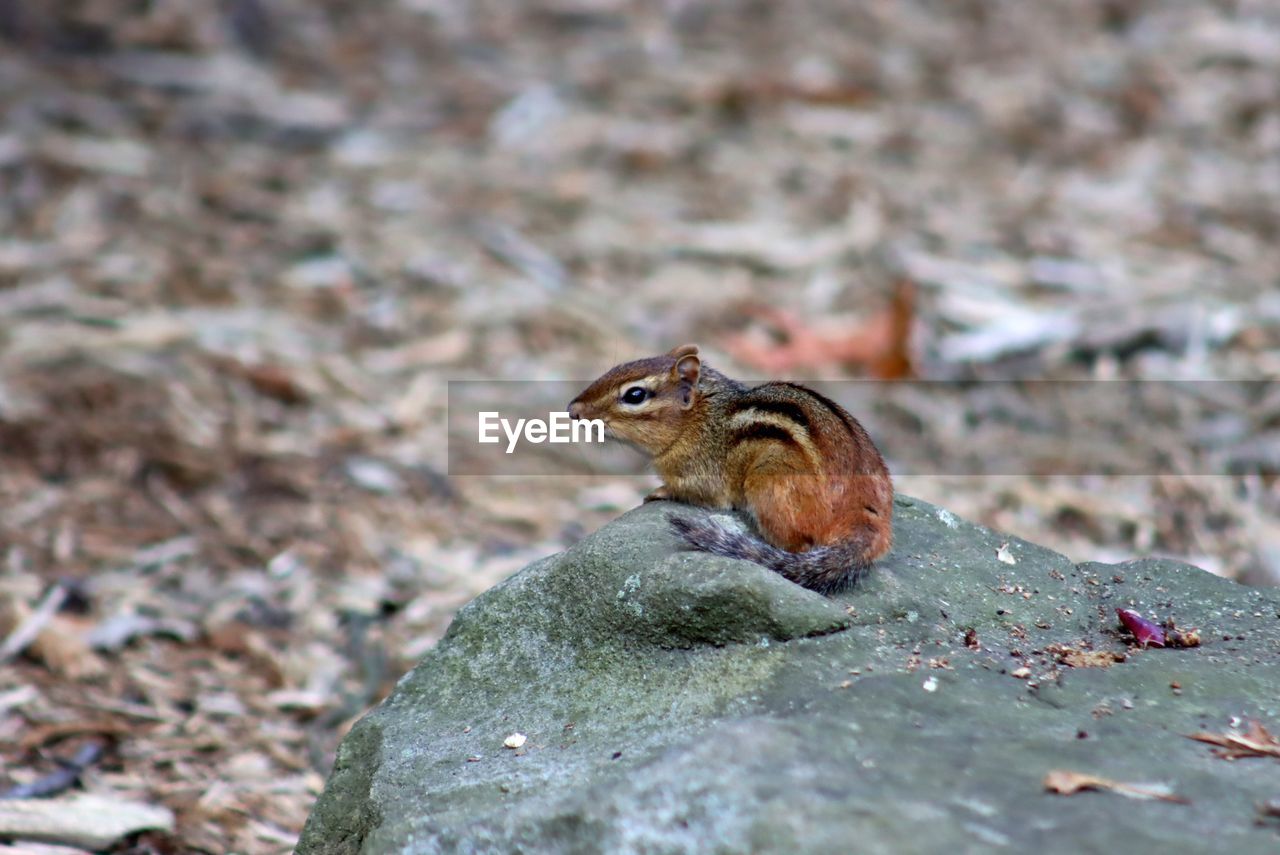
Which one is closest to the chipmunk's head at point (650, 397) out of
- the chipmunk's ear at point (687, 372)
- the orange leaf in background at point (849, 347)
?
the chipmunk's ear at point (687, 372)

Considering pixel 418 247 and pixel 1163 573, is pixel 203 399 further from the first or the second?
pixel 1163 573

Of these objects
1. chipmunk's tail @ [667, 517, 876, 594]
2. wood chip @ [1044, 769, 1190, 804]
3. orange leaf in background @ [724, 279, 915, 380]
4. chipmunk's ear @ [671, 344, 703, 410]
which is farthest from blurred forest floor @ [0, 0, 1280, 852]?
wood chip @ [1044, 769, 1190, 804]

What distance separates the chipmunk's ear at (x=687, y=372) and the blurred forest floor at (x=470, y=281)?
1435mm

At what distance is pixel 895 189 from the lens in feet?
28.8

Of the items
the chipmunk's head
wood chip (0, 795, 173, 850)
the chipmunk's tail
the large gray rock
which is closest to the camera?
the large gray rock

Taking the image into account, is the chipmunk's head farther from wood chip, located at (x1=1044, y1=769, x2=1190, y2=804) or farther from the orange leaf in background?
the orange leaf in background

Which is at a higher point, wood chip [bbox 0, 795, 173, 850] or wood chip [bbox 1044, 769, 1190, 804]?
wood chip [bbox 1044, 769, 1190, 804]

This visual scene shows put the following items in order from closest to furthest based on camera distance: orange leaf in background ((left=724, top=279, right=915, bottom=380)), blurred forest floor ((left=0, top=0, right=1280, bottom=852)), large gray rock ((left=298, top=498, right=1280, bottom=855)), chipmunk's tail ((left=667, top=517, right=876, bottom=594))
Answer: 1. large gray rock ((left=298, top=498, right=1280, bottom=855))
2. chipmunk's tail ((left=667, top=517, right=876, bottom=594))
3. blurred forest floor ((left=0, top=0, right=1280, bottom=852))
4. orange leaf in background ((left=724, top=279, right=915, bottom=380))

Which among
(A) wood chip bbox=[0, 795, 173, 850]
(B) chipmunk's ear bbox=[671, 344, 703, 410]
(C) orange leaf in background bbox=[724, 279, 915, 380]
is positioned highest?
(B) chipmunk's ear bbox=[671, 344, 703, 410]

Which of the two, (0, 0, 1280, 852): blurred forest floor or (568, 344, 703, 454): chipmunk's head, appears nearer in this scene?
(568, 344, 703, 454): chipmunk's head

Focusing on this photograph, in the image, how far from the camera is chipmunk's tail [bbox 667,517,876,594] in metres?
3.08

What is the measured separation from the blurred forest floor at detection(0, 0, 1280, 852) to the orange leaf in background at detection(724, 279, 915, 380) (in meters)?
0.02

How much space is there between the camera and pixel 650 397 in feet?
14.1

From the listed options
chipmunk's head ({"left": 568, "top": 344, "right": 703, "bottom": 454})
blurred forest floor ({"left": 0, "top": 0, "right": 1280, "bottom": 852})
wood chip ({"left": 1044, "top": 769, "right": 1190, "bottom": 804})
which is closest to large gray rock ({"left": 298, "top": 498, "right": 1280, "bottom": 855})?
wood chip ({"left": 1044, "top": 769, "right": 1190, "bottom": 804})
